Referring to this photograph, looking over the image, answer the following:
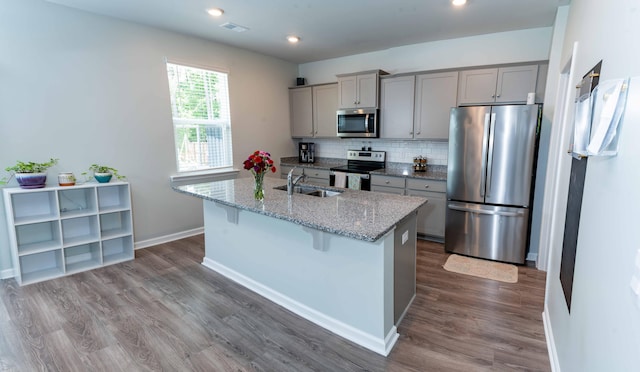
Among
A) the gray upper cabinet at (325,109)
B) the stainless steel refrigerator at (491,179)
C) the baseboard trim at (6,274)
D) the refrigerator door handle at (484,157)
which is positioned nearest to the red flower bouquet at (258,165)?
the stainless steel refrigerator at (491,179)

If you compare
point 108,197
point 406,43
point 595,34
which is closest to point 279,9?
point 406,43

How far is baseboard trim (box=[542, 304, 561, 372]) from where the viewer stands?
1880mm

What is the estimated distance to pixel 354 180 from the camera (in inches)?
183

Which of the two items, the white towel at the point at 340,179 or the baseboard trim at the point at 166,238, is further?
the white towel at the point at 340,179

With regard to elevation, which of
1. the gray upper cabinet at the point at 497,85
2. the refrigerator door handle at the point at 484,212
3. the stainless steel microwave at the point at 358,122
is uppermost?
the gray upper cabinet at the point at 497,85

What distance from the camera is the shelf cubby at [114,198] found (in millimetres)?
3590

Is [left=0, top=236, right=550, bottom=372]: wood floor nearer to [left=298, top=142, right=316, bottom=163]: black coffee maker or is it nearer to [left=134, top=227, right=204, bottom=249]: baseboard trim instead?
[left=134, top=227, right=204, bottom=249]: baseboard trim

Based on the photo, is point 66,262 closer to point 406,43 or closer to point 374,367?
point 374,367

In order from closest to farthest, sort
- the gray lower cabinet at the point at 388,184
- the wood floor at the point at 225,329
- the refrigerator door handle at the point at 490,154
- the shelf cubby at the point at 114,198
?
1. the wood floor at the point at 225,329
2. the refrigerator door handle at the point at 490,154
3. the shelf cubby at the point at 114,198
4. the gray lower cabinet at the point at 388,184

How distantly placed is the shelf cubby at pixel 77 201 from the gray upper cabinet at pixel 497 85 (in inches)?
175

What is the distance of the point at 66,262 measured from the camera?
345 cm

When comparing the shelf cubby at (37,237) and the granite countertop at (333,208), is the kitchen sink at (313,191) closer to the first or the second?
the granite countertop at (333,208)

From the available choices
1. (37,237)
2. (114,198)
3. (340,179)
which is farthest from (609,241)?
(37,237)

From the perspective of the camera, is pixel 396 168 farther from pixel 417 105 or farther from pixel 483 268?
pixel 483 268
